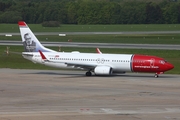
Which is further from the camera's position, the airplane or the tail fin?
the tail fin

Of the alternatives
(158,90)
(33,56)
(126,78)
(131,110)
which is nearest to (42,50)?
(33,56)

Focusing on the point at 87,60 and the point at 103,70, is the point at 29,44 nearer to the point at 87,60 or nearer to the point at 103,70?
the point at 87,60

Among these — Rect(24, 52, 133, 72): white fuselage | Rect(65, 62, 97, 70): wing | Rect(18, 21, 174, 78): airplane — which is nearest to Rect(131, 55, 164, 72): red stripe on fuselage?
Rect(18, 21, 174, 78): airplane

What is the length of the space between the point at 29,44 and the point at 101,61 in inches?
356

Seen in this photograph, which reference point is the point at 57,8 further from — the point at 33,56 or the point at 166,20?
the point at 33,56

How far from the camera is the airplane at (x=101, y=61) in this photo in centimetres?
5578

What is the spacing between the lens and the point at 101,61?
57.3 m

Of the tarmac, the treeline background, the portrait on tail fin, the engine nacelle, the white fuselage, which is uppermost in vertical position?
the treeline background

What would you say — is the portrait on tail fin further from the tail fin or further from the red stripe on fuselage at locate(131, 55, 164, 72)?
the red stripe on fuselage at locate(131, 55, 164, 72)

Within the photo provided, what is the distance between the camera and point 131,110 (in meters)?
34.0

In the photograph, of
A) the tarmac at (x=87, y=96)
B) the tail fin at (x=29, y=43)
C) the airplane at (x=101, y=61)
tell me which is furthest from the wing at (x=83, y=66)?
the tail fin at (x=29, y=43)

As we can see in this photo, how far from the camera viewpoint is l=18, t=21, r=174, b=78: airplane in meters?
55.8

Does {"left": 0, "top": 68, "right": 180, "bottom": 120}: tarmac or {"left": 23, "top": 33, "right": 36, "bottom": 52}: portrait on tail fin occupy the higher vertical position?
{"left": 23, "top": 33, "right": 36, "bottom": 52}: portrait on tail fin

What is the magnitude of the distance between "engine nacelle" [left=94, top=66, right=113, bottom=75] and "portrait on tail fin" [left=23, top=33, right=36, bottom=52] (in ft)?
27.6
